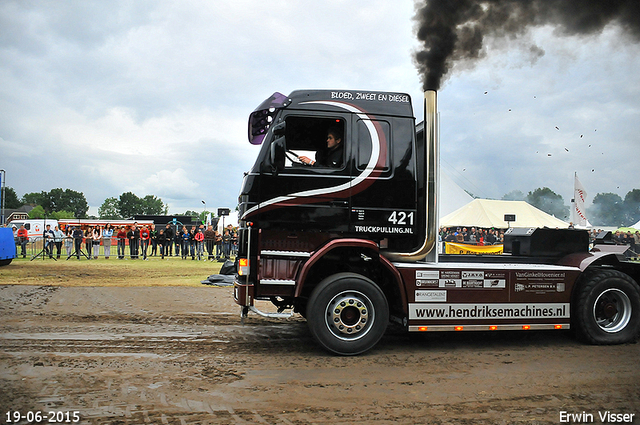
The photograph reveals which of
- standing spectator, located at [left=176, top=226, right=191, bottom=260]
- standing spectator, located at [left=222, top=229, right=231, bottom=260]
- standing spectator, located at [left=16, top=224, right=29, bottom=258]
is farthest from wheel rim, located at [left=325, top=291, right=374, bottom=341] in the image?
standing spectator, located at [left=16, top=224, right=29, bottom=258]

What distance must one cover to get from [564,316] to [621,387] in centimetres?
165

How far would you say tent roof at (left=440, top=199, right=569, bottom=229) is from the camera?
26266 millimetres

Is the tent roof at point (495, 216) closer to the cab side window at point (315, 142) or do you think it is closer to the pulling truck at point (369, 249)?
the pulling truck at point (369, 249)

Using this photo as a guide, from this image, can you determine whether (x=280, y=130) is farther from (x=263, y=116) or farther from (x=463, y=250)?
(x=463, y=250)

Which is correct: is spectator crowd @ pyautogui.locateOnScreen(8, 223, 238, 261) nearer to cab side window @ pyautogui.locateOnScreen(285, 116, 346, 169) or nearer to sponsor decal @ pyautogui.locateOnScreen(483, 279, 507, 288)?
cab side window @ pyautogui.locateOnScreen(285, 116, 346, 169)

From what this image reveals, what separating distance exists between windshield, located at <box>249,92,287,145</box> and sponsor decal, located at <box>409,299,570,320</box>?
10.5 feet

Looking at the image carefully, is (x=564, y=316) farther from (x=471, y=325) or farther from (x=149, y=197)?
(x=149, y=197)

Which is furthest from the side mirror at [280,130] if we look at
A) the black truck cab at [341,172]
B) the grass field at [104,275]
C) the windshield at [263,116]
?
the grass field at [104,275]

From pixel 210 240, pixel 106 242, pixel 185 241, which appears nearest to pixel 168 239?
pixel 185 241

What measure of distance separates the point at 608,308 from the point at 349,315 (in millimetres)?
3956

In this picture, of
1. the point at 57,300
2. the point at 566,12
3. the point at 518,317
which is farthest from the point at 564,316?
the point at 57,300

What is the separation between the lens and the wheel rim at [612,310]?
21.0 ft

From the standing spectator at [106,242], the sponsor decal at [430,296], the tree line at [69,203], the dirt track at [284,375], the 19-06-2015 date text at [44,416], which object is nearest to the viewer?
the 19-06-2015 date text at [44,416]

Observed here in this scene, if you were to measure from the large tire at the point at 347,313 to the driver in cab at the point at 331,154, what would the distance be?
1.48 m
